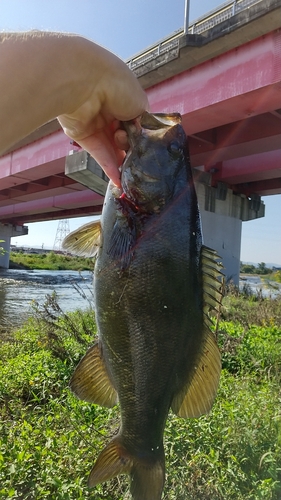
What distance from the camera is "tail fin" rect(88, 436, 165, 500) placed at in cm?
180

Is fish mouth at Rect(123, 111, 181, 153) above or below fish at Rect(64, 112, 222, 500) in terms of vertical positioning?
above

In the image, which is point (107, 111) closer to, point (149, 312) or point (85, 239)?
point (85, 239)

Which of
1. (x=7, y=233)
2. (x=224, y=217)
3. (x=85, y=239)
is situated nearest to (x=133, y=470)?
(x=85, y=239)

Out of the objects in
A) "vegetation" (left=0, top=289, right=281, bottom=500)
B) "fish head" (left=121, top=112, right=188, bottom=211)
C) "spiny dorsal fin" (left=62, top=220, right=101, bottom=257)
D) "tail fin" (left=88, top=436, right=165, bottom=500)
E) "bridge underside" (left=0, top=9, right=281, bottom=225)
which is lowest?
"vegetation" (left=0, top=289, right=281, bottom=500)

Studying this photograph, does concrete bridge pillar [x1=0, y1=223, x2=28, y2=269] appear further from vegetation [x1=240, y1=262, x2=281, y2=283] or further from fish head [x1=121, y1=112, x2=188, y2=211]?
fish head [x1=121, y1=112, x2=188, y2=211]

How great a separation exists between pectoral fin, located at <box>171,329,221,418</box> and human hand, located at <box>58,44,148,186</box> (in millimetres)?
1019

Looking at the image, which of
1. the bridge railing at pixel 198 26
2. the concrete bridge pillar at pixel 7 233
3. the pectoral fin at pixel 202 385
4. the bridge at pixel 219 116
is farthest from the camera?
the concrete bridge pillar at pixel 7 233

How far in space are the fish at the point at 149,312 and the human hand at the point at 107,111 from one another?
0.11 meters

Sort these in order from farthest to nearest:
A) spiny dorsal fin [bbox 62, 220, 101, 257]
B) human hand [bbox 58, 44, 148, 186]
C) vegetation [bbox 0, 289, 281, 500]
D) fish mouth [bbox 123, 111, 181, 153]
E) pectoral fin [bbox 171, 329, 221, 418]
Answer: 1. vegetation [bbox 0, 289, 281, 500]
2. spiny dorsal fin [bbox 62, 220, 101, 257]
3. fish mouth [bbox 123, 111, 181, 153]
4. pectoral fin [bbox 171, 329, 221, 418]
5. human hand [bbox 58, 44, 148, 186]

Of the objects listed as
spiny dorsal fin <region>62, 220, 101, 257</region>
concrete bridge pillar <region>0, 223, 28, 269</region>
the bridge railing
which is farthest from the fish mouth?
concrete bridge pillar <region>0, 223, 28, 269</region>

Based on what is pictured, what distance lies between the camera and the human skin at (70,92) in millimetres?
1366

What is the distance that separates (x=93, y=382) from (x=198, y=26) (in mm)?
9444

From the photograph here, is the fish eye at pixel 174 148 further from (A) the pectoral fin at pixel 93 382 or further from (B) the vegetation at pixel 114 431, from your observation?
(B) the vegetation at pixel 114 431

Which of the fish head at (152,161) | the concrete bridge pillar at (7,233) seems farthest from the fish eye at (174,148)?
the concrete bridge pillar at (7,233)
